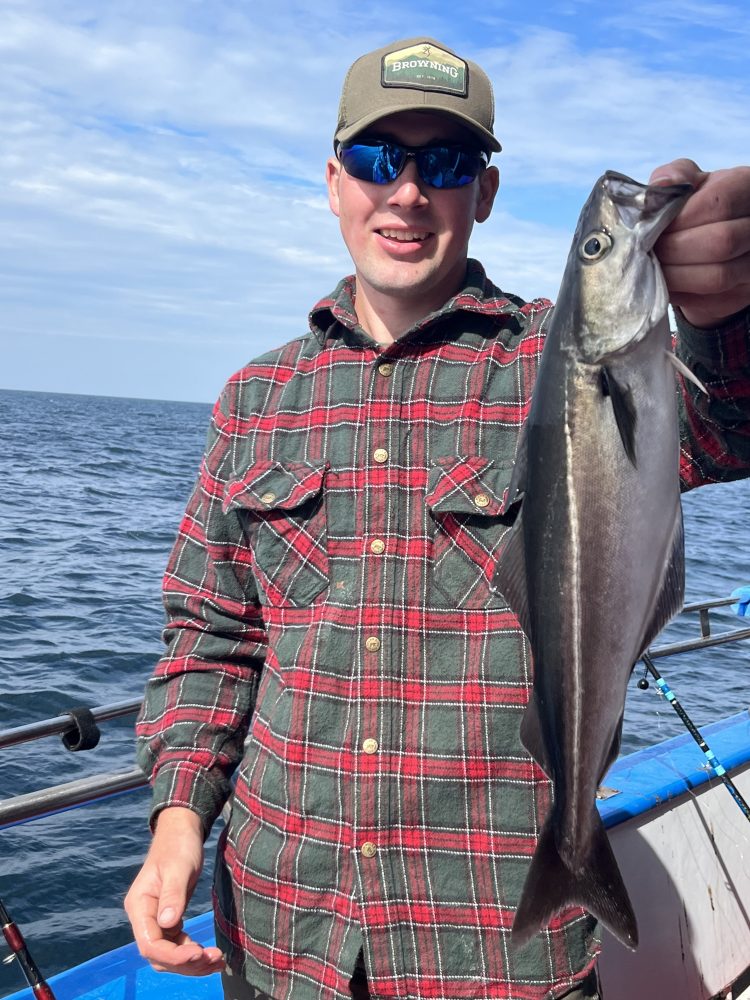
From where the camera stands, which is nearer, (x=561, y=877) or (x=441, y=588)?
(x=561, y=877)

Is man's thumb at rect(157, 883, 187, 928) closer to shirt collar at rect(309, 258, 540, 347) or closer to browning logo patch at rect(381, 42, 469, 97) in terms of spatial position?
shirt collar at rect(309, 258, 540, 347)

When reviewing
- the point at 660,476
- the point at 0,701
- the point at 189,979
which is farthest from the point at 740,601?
the point at 0,701

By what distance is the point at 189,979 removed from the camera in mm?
3385

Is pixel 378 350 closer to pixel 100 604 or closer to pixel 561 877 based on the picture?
pixel 561 877

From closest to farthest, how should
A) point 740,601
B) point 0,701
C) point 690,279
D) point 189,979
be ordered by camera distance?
point 690,279 < point 189,979 < point 740,601 < point 0,701

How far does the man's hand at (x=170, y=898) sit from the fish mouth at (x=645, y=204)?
5.40 ft

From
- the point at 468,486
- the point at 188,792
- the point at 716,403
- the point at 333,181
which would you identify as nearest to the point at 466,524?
the point at 468,486

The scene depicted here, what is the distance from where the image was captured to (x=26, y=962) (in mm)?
2910

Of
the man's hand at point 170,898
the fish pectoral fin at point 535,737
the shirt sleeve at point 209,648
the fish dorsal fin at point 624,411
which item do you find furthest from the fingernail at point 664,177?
the man's hand at point 170,898

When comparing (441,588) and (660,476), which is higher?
(660,476)

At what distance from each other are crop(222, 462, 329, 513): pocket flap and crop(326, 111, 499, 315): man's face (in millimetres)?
502

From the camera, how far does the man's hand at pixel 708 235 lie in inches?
62.4

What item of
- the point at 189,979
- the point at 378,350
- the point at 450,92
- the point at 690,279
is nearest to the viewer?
the point at 690,279

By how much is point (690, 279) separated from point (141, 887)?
1711 millimetres
